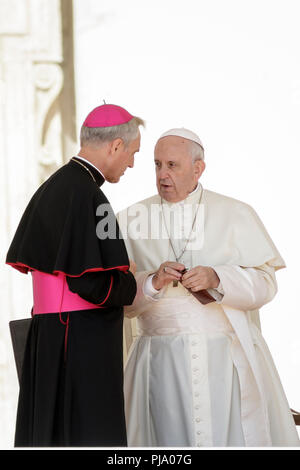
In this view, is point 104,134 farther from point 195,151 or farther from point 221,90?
point 221,90

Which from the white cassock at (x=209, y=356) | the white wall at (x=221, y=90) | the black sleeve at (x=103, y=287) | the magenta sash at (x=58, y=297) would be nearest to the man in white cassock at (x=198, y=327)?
the white cassock at (x=209, y=356)

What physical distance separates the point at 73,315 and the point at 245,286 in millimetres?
997

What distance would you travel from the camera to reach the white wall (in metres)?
6.21

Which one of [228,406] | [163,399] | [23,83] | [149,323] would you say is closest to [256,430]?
[228,406]

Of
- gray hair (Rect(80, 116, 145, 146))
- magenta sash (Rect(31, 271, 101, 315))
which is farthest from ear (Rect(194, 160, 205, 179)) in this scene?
magenta sash (Rect(31, 271, 101, 315))

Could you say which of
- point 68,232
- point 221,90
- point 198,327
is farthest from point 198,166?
point 221,90

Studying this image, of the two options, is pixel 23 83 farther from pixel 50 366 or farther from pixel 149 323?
pixel 50 366

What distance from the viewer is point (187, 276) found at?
3.66 metres

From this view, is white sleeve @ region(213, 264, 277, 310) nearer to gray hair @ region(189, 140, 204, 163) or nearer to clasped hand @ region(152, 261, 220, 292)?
clasped hand @ region(152, 261, 220, 292)

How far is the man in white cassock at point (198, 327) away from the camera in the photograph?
151 inches

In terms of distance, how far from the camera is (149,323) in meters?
4.02

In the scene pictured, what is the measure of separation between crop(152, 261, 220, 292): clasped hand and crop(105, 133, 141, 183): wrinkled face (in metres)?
0.53

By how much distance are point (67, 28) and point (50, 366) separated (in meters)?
3.64
